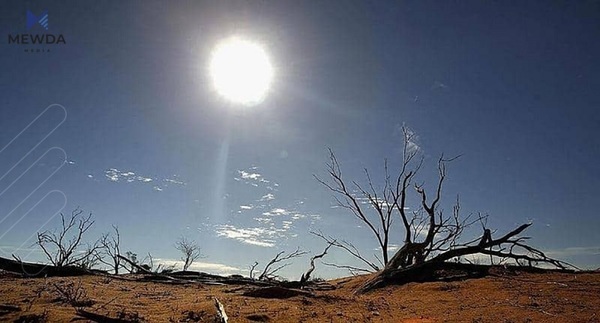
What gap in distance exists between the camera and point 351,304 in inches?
233

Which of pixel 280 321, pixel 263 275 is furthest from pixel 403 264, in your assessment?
pixel 280 321

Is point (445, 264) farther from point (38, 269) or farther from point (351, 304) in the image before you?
point (38, 269)

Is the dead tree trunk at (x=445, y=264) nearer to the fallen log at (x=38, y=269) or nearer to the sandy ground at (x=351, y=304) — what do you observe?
the sandy ground at (x=351, y=304)

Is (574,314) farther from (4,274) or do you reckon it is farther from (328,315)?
(4,274)

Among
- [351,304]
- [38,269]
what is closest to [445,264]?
[351,304]

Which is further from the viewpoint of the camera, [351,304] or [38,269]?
[38,269]

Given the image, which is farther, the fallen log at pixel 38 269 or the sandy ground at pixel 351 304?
the fallen log at pixel 38 269

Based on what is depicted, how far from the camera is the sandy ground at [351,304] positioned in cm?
456

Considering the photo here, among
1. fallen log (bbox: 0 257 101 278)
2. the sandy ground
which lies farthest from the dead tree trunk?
fallen log (bbox: 0 257 101 278)

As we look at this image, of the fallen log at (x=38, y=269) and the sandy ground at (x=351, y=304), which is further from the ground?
the fallen log at (x=38, y=269)

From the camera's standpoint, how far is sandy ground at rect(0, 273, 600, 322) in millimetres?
4562

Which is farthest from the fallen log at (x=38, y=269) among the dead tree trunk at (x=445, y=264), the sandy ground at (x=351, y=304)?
the dead tree trunk at (x=445, y=264)

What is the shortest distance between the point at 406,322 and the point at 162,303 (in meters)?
3.45

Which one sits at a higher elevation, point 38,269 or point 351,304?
point 38,269
